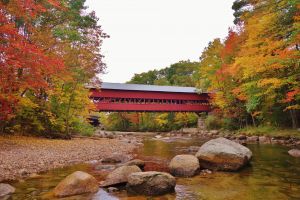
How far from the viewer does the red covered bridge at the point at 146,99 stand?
2989 cm

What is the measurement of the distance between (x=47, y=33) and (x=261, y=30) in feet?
37.3

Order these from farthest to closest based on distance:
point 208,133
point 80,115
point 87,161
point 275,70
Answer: point 208,133, point 80,115, point 275,70, point 87,161

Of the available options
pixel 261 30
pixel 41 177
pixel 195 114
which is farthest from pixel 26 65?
pixel 195 114

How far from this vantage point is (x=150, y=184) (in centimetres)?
607

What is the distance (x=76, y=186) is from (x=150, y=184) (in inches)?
61.8

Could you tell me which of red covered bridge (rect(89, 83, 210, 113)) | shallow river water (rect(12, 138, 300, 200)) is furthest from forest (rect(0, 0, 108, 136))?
red covered bridge (rect(89, 83, 210, 113))

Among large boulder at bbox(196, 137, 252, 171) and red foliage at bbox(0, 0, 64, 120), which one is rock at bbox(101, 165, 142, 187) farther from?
red foliage at bbox(0, 0, 64, 120)

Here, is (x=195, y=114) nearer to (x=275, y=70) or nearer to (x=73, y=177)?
(x=275, y=70)

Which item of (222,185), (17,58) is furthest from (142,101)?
(222,185)

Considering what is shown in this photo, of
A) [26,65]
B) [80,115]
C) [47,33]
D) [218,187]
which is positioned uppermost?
[47,33]

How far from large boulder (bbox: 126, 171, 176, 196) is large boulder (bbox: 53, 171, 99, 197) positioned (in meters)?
0.83

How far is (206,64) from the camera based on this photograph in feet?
94.4

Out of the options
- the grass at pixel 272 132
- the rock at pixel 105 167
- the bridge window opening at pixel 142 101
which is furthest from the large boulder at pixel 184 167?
the bridge window opening at pixel 142 101

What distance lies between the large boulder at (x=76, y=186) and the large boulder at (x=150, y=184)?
0.83 m
